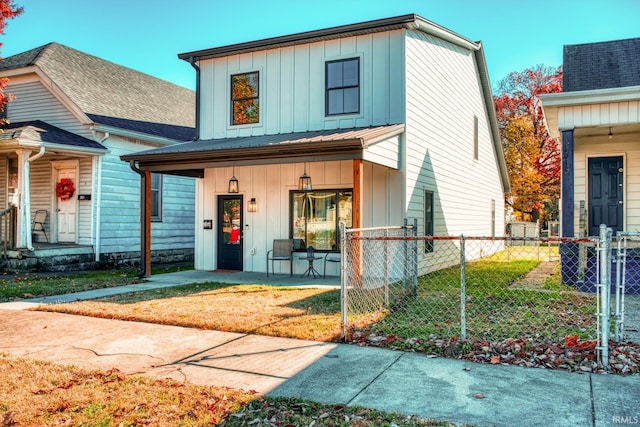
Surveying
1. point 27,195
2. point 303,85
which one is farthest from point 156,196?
point 303,85

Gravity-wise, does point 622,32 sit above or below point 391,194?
above

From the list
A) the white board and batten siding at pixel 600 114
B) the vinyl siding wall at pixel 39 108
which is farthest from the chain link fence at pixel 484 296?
the vinyl siding wall at pixel 39 108

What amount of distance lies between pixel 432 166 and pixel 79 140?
33.1 feet

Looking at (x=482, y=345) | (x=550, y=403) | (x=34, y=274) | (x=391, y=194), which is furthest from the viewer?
(x=34, y=274)

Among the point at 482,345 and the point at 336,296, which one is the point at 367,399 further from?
the point at 336,296

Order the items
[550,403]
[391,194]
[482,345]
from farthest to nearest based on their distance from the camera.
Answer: [391,194] < [482,345] < [550,403]

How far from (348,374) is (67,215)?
13415 mm

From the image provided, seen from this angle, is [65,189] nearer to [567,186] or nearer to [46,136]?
[46,136]

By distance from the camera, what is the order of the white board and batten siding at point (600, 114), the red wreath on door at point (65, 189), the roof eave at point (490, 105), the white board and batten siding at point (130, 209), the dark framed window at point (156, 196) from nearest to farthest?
the white board and batten siding at point (600, 114) < the red wreath on door at point (65, 189) < the white board and batten siding at point (130, 209) < the dark framed window at point (156, 196) < the roof eave at point (490, 105)

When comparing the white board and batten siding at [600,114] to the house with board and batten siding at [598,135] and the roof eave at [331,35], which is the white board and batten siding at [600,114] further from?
the roof eave at [331,35]

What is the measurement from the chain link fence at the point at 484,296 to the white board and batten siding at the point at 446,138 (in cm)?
195

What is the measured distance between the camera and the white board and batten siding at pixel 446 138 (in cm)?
1221

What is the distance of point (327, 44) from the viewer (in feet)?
40.4

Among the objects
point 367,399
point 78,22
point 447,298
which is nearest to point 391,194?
point 447,298
